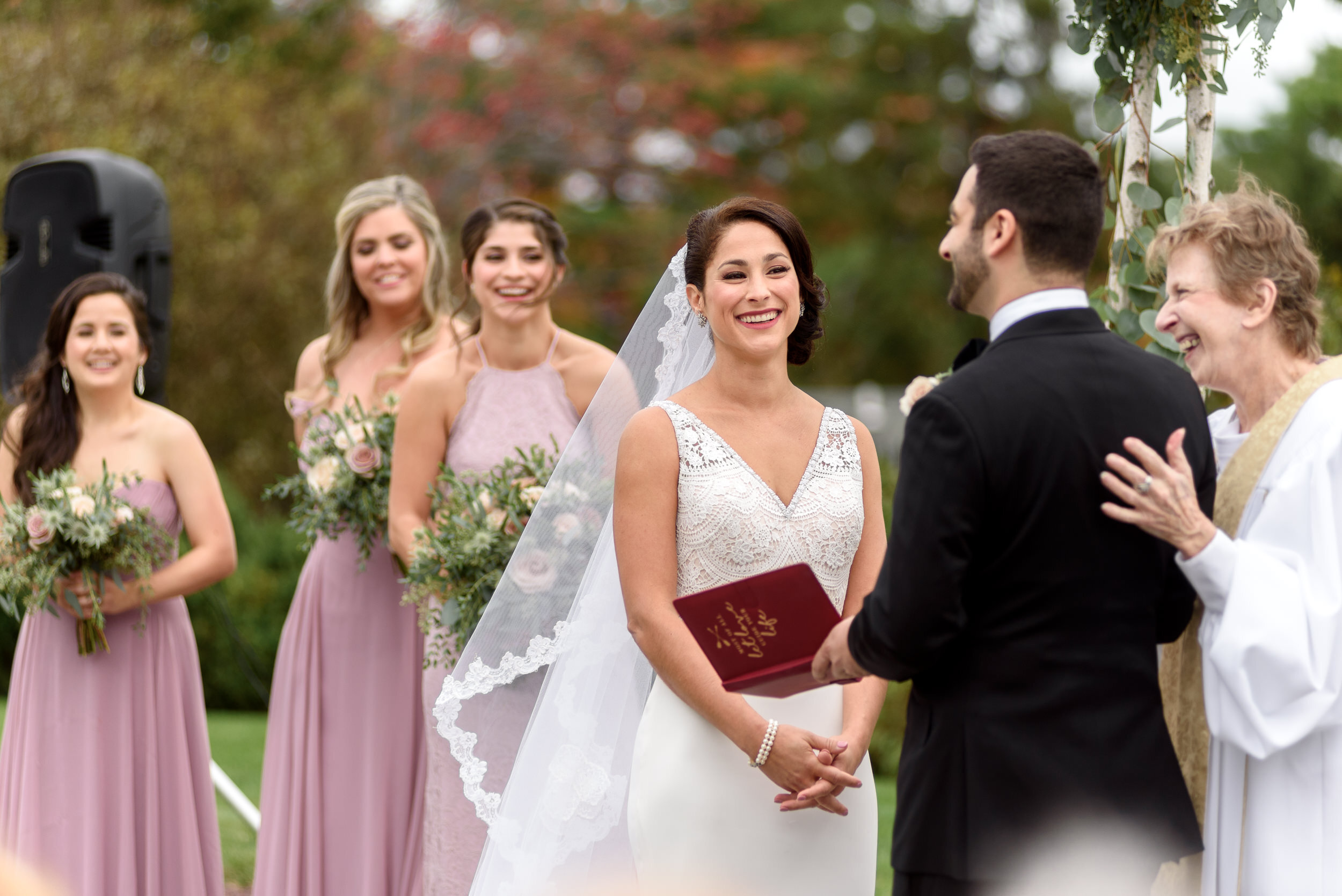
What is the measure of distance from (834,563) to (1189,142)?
170 cm

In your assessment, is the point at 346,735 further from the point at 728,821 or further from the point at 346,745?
the point at 728,821

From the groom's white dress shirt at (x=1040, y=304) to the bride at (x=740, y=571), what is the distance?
87 centimetres

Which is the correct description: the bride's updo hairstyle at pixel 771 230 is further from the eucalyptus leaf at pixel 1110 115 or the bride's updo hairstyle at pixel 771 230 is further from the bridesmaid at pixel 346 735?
the bridesmaid at pixel 346 735

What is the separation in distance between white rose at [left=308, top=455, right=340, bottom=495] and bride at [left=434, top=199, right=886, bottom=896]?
1480 mm

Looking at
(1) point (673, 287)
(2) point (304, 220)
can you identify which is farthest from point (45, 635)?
(2) point (304, 220)

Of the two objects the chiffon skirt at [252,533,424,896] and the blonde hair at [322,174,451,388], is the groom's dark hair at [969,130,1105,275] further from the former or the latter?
the blonde hair at [322,174,451,388]

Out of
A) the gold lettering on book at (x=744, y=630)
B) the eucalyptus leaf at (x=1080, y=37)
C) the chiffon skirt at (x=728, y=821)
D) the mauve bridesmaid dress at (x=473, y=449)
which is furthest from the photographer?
the mauve bridesmaid dress at (x=473, y=449)

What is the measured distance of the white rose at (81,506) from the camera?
185 inches

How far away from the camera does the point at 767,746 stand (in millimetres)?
3109

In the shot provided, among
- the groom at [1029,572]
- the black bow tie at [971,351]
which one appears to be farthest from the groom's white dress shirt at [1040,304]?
the black bow tie at [971,351]

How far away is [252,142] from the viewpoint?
13.0 meters

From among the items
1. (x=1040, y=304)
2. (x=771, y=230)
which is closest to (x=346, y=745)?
(x=771, y=230)

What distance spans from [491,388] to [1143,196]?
7.13 ft

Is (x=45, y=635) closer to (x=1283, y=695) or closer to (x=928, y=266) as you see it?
(x=1283, y=695)
